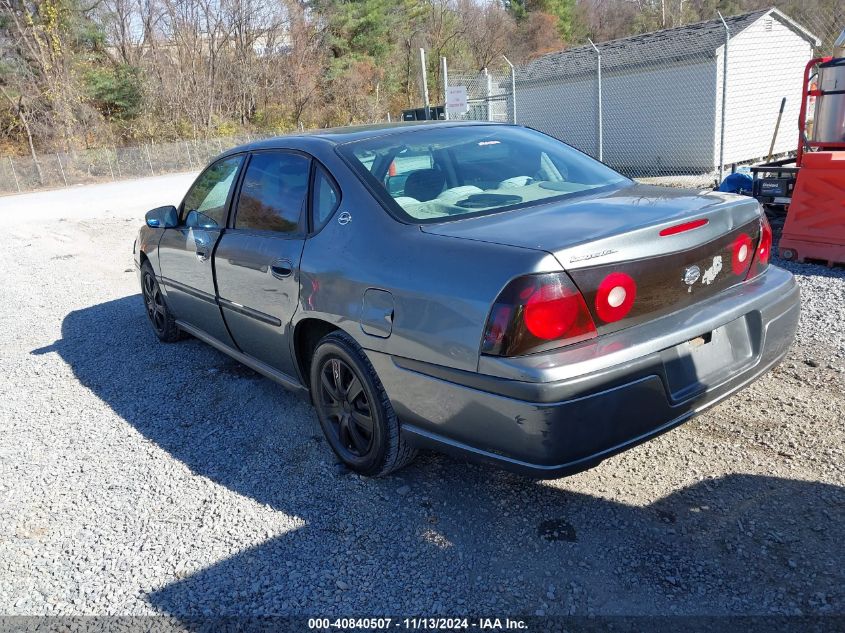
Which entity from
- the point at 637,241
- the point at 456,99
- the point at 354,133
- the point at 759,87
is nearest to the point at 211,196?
the point at 354,133

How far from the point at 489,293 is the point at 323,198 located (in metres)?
1.27

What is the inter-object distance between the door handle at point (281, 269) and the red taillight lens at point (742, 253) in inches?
80.0

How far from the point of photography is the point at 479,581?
2.51 metres

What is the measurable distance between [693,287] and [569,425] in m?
0.84

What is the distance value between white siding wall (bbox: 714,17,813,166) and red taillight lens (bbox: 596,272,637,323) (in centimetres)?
1501

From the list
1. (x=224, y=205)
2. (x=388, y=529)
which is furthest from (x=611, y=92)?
(x=388, y=529)

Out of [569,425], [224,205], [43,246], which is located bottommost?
[43,246]

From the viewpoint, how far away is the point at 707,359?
2.67m

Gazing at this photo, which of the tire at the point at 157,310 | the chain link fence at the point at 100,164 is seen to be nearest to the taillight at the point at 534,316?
the tire at the point at 157,310

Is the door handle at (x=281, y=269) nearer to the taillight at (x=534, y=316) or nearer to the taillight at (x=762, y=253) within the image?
the taillight at (x=534, y=316)

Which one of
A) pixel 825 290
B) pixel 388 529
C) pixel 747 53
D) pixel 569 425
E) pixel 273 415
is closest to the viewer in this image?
pixel 569 425

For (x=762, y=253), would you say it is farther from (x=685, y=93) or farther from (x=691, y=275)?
(x=685, y=93)

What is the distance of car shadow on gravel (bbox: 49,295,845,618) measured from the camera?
2.37 metres

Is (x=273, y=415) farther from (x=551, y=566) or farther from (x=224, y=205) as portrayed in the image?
(x=551, y=566)
